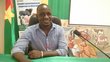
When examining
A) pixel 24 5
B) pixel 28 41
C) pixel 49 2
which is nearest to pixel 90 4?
pixel 49 2

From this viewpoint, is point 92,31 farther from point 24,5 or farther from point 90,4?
point 24,5

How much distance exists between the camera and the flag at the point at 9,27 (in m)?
3.17

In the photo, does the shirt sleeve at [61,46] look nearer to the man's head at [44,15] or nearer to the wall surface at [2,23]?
the man's head at [44,15]

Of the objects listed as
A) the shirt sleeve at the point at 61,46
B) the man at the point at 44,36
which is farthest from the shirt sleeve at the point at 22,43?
the shirt sleeve at the point at 61,46

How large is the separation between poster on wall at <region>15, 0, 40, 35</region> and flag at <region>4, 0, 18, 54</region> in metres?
0.11

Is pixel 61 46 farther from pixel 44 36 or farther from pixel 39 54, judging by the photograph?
pixel 39 54

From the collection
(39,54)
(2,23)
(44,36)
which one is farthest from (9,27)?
(39,54)

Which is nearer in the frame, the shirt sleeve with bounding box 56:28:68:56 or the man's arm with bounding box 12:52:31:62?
the man's arm with bounding box 12:52:31:62

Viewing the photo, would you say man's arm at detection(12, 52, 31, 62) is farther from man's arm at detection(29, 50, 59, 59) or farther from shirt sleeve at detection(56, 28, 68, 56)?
shirt sleeve at detection(56, 28, 68, 56)

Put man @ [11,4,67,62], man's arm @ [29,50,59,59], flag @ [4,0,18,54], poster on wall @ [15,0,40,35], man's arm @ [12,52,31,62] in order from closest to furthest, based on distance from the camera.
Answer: man's arm @ [12,52,31,62]
man's arm @ [29,50,59,59]
man @ [11,4,67,62]
flag @ [4,0,18,54]
poster on wall @ [15,0,40,35]

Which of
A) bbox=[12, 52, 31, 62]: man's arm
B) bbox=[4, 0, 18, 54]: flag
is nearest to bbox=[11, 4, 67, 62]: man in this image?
bbox=[12, 52, 31, 62]: man's arm

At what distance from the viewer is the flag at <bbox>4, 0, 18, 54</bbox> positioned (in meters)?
3.17

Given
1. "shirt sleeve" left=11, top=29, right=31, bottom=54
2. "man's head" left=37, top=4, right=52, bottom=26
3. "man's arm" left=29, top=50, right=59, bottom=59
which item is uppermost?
"man's head" left=37, top=4, right=52, bottom=26

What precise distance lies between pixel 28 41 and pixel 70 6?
1.60 metres
